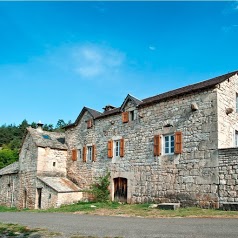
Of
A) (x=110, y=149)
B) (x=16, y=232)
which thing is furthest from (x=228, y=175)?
(x=16, y=232)

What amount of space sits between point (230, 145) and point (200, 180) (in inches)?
97.6

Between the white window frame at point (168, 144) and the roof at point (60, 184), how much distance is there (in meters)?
7.75

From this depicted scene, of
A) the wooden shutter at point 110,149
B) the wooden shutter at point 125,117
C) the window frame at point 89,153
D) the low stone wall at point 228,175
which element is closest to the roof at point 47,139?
the window frame at point 89,153

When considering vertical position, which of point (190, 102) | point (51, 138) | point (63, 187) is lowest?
point (63, 187)

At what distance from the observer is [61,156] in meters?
24.8

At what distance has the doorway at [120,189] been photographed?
19375mm

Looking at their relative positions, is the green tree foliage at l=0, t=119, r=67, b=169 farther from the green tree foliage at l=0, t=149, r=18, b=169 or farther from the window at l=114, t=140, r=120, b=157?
the window at l=114, t=140, r=120, b=157

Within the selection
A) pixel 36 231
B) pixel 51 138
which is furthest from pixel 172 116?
pixel 51 138

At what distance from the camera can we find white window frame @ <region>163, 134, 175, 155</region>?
1711 centimetres

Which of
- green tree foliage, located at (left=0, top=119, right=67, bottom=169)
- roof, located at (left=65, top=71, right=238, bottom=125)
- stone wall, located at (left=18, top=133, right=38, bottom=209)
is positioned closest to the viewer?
roof, located at (left=65, top=71, right=238, bottom=125)

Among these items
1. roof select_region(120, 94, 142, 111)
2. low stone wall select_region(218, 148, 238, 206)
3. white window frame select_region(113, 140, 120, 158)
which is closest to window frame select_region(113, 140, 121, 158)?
white window frame select_region(113, 140, 120, 158)

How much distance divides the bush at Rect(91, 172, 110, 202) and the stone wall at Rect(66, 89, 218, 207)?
40 cm

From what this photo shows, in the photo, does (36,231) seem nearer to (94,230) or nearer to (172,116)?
(94,230)

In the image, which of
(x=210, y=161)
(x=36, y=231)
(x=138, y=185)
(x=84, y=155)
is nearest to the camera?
(x=36, y=231)
